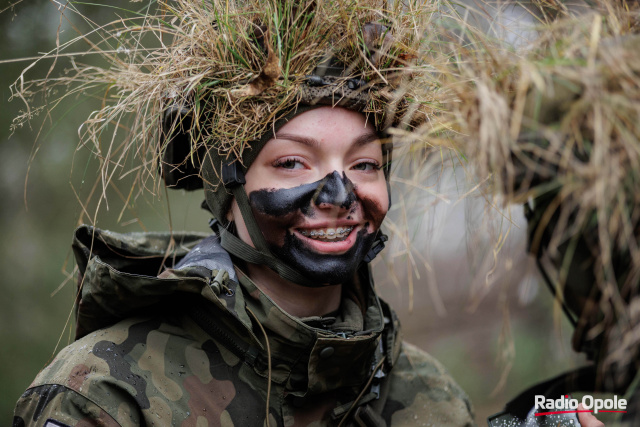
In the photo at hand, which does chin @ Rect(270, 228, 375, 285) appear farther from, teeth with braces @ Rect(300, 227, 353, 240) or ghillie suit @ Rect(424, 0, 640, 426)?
ghillie suit @ Rect(424, 0, 640, 426)

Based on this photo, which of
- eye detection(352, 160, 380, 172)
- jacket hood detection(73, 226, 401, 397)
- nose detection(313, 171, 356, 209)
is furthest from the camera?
eye detection(352, 160, 380, 172)

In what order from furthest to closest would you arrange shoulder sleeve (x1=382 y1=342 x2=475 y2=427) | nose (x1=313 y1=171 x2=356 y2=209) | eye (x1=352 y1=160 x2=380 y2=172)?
shoulder sleeve (x1=382 y1=342 x2=475 y2=427)
eye (x1=352 y1=160 x2=380 y2=172)
nose (x1=313 y1=171 x2=356 y2=209)

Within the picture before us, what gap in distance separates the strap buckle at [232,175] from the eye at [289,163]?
6.5 inches

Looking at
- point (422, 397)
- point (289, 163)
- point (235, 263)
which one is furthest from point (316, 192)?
point (422, 397)

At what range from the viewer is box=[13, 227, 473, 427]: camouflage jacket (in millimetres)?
2307

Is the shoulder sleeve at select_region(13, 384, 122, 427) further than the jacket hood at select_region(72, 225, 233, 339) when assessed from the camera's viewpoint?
No

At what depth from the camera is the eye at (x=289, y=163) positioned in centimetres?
257

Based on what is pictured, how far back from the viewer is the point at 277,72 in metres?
2.47

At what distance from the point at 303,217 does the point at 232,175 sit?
0.35 m

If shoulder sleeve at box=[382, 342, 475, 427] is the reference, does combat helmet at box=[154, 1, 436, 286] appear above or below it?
above

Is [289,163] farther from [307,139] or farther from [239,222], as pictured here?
[239,222]

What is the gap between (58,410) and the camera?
7.28 ft

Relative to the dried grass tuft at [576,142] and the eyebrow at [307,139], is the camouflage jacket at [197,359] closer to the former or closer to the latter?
the eyebrow at [307,139]

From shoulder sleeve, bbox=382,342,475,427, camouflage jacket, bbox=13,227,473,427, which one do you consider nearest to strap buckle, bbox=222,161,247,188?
camouflage jacket, bbox=13,227,473,427
